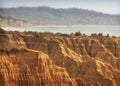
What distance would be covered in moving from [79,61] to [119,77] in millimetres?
7834

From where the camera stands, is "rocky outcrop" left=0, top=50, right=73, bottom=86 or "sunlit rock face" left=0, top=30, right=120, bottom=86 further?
"sunlit rock face" left=0, top=30, right=120, bottom=86

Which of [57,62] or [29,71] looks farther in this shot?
[57,62]

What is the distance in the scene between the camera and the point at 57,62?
344ft

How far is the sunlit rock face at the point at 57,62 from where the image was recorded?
7656cm

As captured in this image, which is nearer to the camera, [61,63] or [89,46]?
[61,63]

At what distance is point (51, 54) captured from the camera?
110 meters

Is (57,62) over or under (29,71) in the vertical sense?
under

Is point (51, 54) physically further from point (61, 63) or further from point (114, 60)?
point (114, 60)

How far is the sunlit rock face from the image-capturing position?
76.6 meters

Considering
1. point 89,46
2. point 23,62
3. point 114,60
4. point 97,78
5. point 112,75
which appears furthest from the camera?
point 89,46

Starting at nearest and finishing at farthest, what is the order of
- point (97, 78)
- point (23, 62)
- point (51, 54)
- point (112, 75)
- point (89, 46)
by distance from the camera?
point (23, 62) → point (97, 78) → point (112, 75) → point (51, 54) → point (89, 46)

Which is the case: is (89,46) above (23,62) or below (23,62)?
below

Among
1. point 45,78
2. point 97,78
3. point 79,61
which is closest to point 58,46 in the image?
point 79,61

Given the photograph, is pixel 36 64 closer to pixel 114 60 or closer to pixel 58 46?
pixel 58 46
